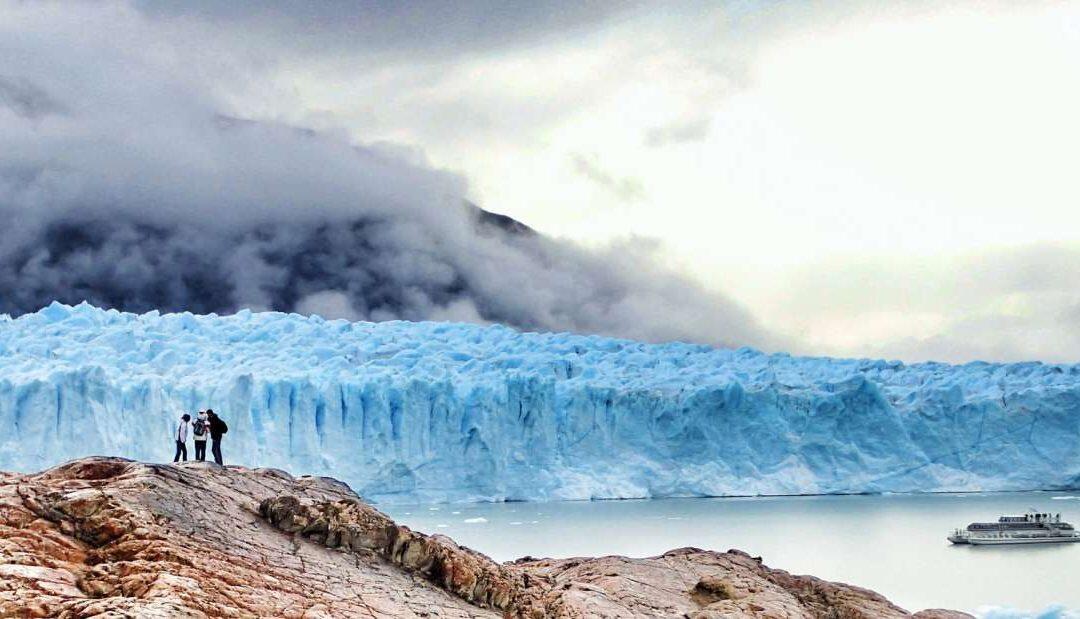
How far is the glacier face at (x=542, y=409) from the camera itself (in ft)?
78.7

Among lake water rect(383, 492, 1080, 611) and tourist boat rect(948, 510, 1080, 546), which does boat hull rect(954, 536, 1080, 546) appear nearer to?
tourist boat rect(948, 510, 1080, 546)

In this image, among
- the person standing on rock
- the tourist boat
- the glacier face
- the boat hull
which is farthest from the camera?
the glacier face

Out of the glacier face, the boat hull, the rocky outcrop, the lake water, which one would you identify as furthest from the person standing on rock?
the boat hull

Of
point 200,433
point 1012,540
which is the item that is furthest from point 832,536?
point 200,433

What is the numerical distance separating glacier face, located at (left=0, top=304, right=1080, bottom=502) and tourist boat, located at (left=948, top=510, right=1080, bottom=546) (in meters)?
5.48

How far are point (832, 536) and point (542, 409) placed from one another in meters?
7.23

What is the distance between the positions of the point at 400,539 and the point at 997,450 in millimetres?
24168

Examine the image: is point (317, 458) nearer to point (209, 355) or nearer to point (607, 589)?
point (209, 355)

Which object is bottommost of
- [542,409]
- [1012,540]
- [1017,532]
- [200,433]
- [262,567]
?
[1012,540]

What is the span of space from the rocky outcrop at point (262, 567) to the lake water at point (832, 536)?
6363 mm

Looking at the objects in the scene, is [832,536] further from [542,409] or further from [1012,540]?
[542,409]

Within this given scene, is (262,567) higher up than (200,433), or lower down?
lower down

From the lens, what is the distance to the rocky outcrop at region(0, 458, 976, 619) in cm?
479

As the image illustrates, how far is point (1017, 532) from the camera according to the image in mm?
21156
